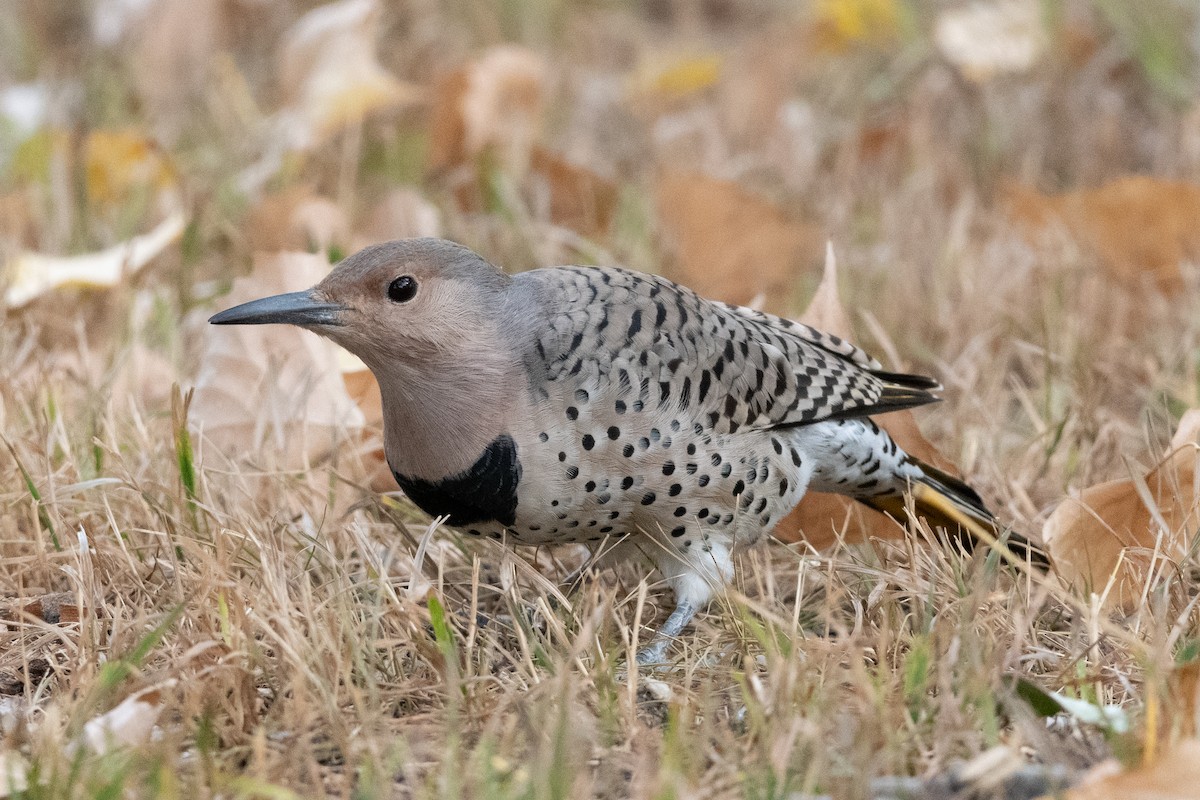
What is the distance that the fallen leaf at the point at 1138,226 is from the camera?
4.79 meters

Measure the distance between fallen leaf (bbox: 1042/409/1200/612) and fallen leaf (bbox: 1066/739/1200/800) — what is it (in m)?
0.85

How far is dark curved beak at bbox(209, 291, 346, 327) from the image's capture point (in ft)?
9.44

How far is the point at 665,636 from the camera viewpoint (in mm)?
3031

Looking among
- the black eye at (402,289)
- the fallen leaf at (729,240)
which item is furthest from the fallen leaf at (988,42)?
the black eye at (402,289)

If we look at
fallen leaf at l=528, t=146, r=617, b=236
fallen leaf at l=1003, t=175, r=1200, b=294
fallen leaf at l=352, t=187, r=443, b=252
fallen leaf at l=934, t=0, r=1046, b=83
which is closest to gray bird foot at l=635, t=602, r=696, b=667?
fallen leaf at l=352, t=187, r=443, b=252

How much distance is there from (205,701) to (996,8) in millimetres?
5405

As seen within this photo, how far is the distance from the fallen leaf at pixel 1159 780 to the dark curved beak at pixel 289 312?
5.20 ft

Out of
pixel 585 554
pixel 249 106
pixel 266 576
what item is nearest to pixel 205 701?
pixel 266 576

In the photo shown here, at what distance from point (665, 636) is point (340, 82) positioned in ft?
10.9

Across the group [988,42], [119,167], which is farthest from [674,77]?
[119,167]

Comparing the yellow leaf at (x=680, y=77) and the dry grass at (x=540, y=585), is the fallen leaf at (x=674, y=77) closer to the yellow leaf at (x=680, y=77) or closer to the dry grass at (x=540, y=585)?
the yellow leaf at (x=680, y=77)

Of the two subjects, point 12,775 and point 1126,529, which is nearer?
point 12,775

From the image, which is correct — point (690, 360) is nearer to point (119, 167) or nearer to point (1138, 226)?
point (1138, 226)

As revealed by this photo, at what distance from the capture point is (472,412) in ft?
9.62
